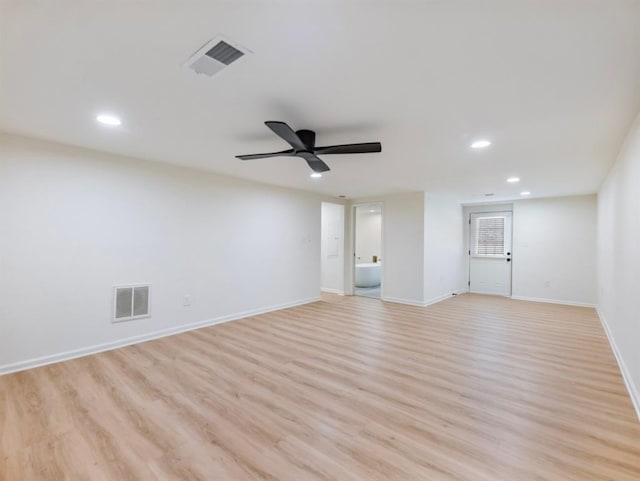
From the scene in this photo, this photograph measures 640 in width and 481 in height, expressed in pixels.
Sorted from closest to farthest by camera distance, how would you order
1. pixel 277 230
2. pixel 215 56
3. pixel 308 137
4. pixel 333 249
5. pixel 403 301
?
pixel 215 56
pixel 308 137
pixel 277 230
pixel 403 301
pixel 333 249

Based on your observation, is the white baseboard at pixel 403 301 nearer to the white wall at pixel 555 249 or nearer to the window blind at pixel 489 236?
the white wall at pixel 555 249

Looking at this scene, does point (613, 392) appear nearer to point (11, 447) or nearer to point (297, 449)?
point (297, 449)

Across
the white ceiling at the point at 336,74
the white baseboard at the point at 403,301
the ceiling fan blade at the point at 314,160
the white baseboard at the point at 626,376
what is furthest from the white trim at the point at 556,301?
the ceiling fan blade at the point at 314,160

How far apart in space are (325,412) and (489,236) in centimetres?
678

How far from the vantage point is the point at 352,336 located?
4.05 metres

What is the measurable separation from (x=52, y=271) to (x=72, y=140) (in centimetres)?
136

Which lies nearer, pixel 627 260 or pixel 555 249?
pixel 627 260

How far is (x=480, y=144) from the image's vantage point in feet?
10.0

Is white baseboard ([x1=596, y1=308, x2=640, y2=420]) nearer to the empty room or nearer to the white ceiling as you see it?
the empty room

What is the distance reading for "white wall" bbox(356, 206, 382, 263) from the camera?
9312mm

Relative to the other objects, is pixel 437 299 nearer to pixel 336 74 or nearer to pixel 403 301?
pixel 403 301

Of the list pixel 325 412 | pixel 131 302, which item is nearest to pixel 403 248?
pixel 325 412

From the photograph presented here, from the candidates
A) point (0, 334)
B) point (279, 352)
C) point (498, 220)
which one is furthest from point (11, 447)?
point (498, 220)

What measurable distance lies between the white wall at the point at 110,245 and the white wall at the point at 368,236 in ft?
14.4
